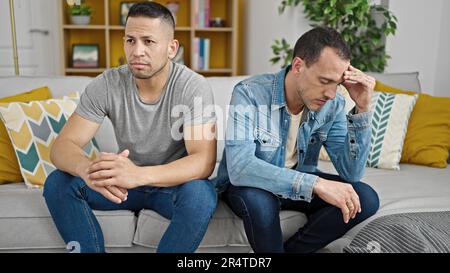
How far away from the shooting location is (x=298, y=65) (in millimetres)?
1163

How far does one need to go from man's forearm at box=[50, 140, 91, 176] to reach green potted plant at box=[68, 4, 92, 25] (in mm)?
2054

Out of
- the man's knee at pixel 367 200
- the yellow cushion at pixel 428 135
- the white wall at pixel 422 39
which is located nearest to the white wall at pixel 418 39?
the white wall at pixel 422 39

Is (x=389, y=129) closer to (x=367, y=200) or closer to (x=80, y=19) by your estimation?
(x=367, y=200)

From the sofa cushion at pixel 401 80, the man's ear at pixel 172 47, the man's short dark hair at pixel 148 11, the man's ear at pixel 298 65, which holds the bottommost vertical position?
the sofa cushion at pixel 401 80

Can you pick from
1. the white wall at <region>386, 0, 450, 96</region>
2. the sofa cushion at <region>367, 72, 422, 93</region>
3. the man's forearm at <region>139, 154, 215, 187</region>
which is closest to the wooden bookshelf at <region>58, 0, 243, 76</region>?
the white wall at <region>386, 0, 450, 96</region>

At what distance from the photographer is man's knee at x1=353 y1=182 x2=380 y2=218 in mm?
1197

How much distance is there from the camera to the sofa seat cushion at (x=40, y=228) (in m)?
1.25

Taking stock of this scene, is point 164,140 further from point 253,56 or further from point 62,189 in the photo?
point 253,56

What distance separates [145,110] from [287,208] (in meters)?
0.48

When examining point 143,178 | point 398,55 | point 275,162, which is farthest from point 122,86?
point 398,55

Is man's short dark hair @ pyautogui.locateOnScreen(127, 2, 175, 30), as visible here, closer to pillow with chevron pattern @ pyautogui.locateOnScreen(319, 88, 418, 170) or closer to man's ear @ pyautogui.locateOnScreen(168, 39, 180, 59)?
man's ear @ pyautogui.locateOnScreen(168, 39, 180, 59)

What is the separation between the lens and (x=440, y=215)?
114 cm

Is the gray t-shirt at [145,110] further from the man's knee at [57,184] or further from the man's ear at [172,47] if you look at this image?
the man's knee at [57,184]

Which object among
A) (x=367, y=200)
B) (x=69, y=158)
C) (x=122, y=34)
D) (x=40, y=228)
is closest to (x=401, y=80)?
(x=367, y=200)
